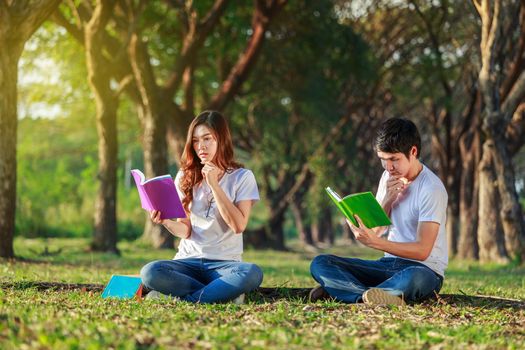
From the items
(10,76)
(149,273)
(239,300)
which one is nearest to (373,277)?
(239,300)

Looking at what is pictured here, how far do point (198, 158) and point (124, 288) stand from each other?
A: 4.26 ft

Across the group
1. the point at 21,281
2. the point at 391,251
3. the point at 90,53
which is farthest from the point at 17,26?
the point at 391,251

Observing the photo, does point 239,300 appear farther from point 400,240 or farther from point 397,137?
point 397,137

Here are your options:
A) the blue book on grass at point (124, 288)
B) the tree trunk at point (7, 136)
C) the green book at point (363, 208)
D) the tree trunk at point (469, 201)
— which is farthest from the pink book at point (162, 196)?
the tree trunk at point (469, 201)

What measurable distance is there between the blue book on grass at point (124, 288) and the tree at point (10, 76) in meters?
5.57

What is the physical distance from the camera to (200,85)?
27031mm

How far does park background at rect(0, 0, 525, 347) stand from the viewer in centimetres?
1513

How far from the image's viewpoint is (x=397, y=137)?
7.30 m

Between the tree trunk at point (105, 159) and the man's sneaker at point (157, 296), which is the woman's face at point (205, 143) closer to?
the man's sneaker at point (157, 296)

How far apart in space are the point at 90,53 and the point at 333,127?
1165cm

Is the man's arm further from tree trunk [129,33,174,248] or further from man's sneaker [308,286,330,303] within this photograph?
tree trunk [129,33,174,248]

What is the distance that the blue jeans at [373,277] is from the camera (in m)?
7.34

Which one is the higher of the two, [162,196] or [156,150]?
[156,150]

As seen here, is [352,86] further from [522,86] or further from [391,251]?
[391,251]
